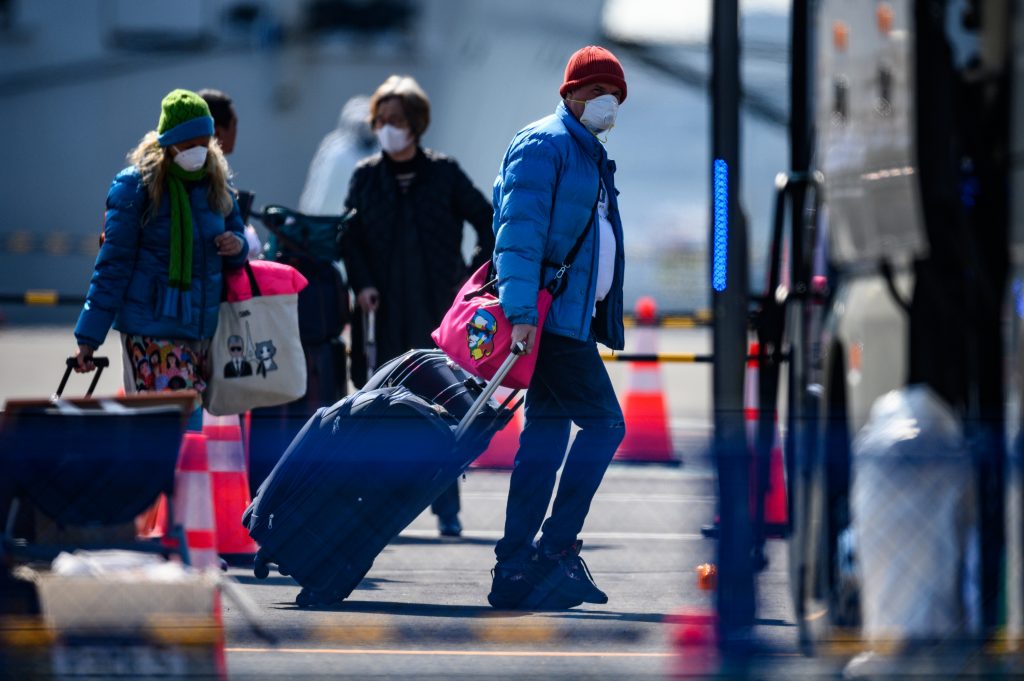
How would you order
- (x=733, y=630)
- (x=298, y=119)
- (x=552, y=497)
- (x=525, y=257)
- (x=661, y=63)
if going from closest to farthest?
(x=733, y=630) → (x=552, y=497) → (x=525, y=257) → (x=661, y=63) → (x=298, y=119)

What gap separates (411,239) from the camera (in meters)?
7.30

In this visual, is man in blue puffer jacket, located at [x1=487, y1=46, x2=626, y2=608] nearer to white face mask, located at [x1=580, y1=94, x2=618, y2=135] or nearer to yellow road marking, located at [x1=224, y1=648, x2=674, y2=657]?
white face mask, located at [x1=580, y1=94, x2=618, y2=135]

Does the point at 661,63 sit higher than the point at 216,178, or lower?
higher

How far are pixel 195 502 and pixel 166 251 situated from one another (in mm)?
1780

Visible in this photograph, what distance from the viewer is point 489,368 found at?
17.0ft

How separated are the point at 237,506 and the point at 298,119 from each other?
21.4 m

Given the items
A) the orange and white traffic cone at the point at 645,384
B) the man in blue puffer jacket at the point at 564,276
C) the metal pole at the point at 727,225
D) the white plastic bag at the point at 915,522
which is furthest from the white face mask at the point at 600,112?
the orange and white traffic cone at the point at 645,384

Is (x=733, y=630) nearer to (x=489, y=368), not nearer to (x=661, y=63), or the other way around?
(x=489, y=368)

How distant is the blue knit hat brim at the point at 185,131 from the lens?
606cm

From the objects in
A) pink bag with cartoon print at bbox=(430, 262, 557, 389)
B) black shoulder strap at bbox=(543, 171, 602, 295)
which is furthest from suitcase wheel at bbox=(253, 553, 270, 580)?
black shoulder strap at bbox=(543, 171, 602, 295)

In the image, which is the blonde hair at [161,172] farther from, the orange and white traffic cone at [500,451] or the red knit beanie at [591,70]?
the red knit beanie at [591,70]

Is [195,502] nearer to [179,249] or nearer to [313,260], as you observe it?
[179,249]

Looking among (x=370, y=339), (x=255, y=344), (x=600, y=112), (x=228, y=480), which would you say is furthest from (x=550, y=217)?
(x=370, y=339)

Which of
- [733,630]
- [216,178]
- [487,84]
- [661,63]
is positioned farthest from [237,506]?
[661,63]
